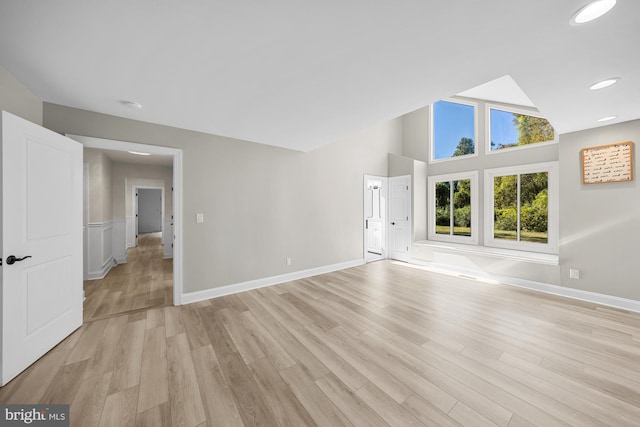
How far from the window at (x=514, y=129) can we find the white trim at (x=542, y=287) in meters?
2.53

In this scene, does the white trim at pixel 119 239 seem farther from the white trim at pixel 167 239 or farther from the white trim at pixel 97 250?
the white trim at pixel 167 239

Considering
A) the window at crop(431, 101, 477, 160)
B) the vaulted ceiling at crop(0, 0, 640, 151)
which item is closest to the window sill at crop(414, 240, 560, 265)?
the window at crop(431, 101, 477, 160)

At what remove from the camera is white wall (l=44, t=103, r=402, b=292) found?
3145mm

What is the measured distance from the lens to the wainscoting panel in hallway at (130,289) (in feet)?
9.98

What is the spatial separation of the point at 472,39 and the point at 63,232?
3872 millimetres

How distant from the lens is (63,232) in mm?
2299

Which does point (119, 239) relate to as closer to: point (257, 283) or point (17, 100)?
point (257, 283)

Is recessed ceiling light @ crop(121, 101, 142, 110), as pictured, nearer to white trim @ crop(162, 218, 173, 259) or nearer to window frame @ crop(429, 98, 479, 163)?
white trim @ crop(162, 218, 173, 259)

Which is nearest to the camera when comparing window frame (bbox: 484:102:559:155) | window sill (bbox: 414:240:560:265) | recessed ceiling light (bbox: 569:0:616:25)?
recessed ceiling light (bbox: 569:0:616:25)

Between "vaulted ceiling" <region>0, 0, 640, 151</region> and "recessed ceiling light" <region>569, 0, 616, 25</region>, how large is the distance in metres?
0.05

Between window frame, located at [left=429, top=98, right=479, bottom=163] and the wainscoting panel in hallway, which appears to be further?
window frame, located at [left=429, top=98, right=479, bottom=163]

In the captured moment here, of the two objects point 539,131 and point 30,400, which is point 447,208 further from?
point 30,400

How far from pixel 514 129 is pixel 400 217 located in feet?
9.32

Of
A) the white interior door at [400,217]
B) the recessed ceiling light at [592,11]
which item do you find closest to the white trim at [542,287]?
the white interior door at [400,217]
